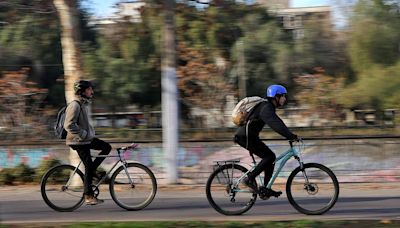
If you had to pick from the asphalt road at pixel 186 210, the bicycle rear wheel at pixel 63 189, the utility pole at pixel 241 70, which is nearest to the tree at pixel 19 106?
the utility pole at pixel 241 70

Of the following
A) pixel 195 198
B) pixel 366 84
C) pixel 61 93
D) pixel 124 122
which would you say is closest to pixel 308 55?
pixel 366 84

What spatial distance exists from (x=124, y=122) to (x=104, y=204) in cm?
2745

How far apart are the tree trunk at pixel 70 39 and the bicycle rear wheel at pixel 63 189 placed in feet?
8.73

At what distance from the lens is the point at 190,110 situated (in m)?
32.7

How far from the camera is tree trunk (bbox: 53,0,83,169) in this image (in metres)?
10.8

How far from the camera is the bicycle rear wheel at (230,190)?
774 cm

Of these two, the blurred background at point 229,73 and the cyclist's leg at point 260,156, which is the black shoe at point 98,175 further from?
the blurred background at point 229,73

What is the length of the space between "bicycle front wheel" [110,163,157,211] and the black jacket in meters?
1.54

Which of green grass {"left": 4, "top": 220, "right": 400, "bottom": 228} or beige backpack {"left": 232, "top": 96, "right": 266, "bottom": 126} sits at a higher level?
beige backpack {"left": 232, "top": 96, "right": 266, "bottom": 126}

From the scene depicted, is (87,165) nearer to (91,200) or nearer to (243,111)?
(91,200)

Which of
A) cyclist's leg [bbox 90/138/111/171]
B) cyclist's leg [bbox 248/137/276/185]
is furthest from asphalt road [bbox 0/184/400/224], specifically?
cyclist's leg [bbox 90/138/111/171]

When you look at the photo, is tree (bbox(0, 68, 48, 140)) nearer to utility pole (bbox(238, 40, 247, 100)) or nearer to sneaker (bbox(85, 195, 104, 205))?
utility pole (bbox(238, 40, 247, 100))

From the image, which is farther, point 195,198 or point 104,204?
point 195,198

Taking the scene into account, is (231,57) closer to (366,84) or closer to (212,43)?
(212,43)
